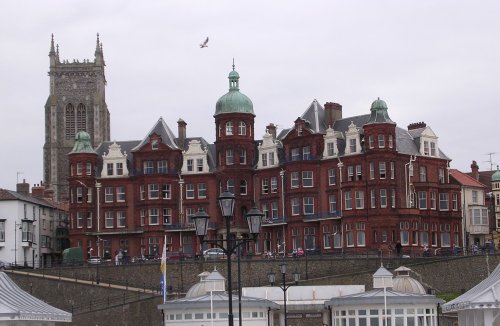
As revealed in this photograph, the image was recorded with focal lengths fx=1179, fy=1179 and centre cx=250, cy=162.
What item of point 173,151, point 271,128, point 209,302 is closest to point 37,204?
point 173,151

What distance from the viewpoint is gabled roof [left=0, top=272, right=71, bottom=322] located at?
50888mm

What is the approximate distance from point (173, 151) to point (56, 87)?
168ft

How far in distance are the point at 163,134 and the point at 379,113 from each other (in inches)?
896

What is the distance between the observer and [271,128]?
116500 mm

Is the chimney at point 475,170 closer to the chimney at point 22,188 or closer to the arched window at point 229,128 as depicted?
the arched window at point 229,128

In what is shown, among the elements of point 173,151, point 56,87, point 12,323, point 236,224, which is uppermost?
point 56,87

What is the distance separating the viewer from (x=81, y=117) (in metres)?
159

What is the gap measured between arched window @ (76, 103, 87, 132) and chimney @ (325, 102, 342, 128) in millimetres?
56130

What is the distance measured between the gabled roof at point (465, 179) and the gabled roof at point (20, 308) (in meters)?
65.0

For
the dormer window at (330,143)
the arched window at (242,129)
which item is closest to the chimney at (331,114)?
the dormer window at (330,143)

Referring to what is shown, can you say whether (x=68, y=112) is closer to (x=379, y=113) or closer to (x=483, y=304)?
(x=379, y=113)

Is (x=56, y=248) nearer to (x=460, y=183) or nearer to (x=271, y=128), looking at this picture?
(x=271, y=128)

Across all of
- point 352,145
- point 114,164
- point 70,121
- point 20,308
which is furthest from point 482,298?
point 70,121

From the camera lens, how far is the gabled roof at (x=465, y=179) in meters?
116
